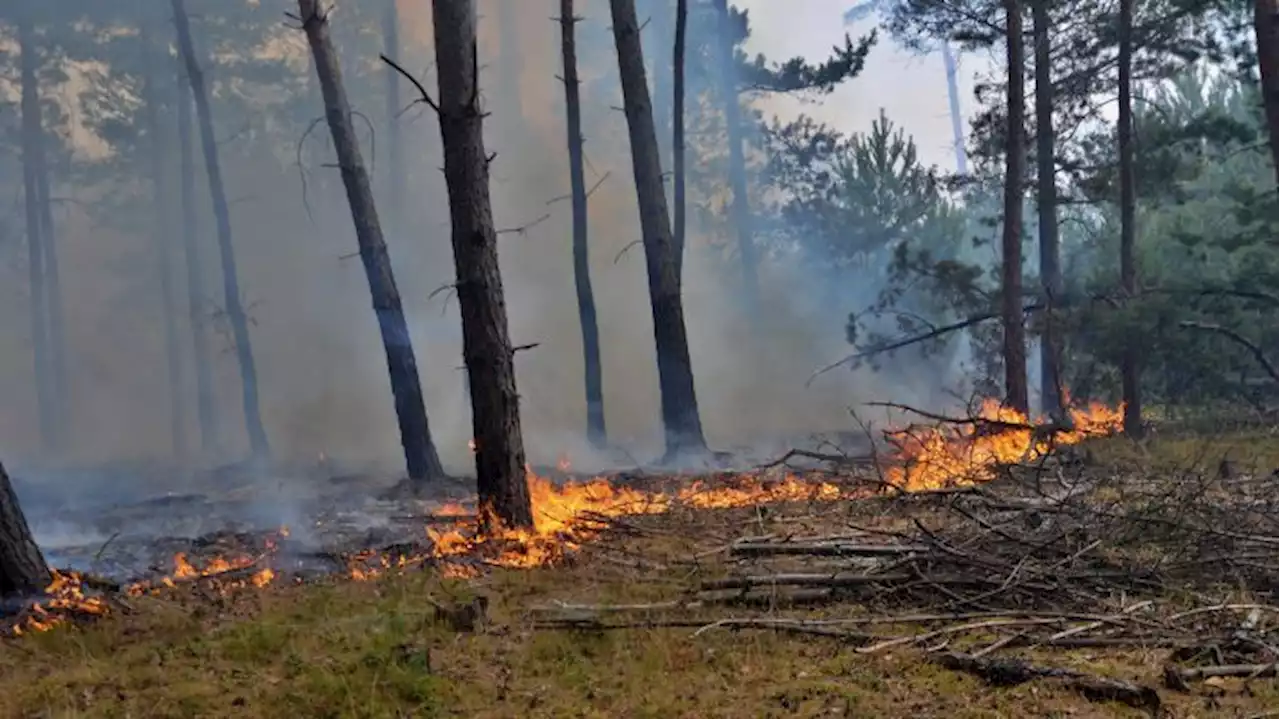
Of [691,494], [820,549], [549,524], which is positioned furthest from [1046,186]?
[820,549]

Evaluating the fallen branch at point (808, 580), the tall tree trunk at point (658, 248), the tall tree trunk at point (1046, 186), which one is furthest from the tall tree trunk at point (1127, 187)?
the fallen branch at point (808, 580)

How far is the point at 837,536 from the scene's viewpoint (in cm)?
673

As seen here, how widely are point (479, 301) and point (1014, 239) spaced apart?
9455 mm

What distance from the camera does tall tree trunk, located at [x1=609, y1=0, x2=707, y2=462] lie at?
1464cm

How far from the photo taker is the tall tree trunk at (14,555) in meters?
6.16

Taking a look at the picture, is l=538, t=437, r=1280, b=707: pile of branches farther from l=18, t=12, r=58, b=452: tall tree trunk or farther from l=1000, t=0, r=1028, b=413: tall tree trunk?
l=18, t=12, r=58, b=452: tall tree trunk

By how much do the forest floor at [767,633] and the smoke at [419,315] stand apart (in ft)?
63.8

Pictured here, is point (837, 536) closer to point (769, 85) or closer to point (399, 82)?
point (769, 85)

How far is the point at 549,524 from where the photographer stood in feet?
28.2

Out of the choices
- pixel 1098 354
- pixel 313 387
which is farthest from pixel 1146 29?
pixel 313 387

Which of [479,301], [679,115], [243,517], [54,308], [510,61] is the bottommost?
[243,517]

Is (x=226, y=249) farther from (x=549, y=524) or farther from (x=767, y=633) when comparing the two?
(x=767, y=633)

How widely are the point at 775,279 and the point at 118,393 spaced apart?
73.5ft

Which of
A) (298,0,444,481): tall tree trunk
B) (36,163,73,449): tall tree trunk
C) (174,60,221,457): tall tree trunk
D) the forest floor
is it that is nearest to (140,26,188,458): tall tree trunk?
(174,60,221,457): tall tree trunk
